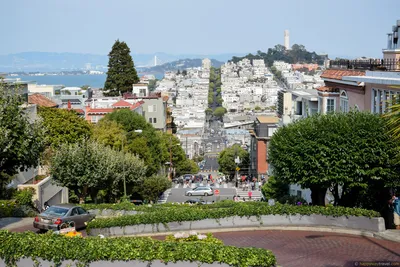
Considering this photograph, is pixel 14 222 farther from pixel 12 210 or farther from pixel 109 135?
pixel 109 135

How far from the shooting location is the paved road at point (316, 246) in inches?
587

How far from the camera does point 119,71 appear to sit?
82.3m

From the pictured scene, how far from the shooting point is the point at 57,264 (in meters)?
12.8

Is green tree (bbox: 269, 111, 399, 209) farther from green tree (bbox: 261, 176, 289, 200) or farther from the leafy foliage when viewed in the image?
the leafy foliage

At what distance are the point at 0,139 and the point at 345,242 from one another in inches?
435

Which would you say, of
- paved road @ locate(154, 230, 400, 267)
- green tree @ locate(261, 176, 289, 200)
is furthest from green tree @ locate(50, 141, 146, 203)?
green tree @ locate(261, 176, 289, 200)

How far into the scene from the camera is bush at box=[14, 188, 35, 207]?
28.5 metres

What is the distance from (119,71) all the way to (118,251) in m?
70.8

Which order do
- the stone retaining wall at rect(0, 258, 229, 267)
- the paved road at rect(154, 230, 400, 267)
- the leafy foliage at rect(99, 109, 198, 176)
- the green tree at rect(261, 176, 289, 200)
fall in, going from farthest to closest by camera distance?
1. the leafy foliage at rect(99, 109, 198, 176)
2. the green tree at rect(261, 176, 289, 200)
3. the paved road at rect(154, 230, 400, 267)
4. the stone retaining wall at rect(0, 258, 229, 267)

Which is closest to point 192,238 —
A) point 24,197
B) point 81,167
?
point 24,197

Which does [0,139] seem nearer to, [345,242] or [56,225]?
[56,225]

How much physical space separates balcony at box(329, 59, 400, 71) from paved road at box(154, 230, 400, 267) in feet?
30.8

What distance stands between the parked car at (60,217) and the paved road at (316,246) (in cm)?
353

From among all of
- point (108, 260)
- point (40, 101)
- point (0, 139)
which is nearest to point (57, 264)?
point (108, 260)
